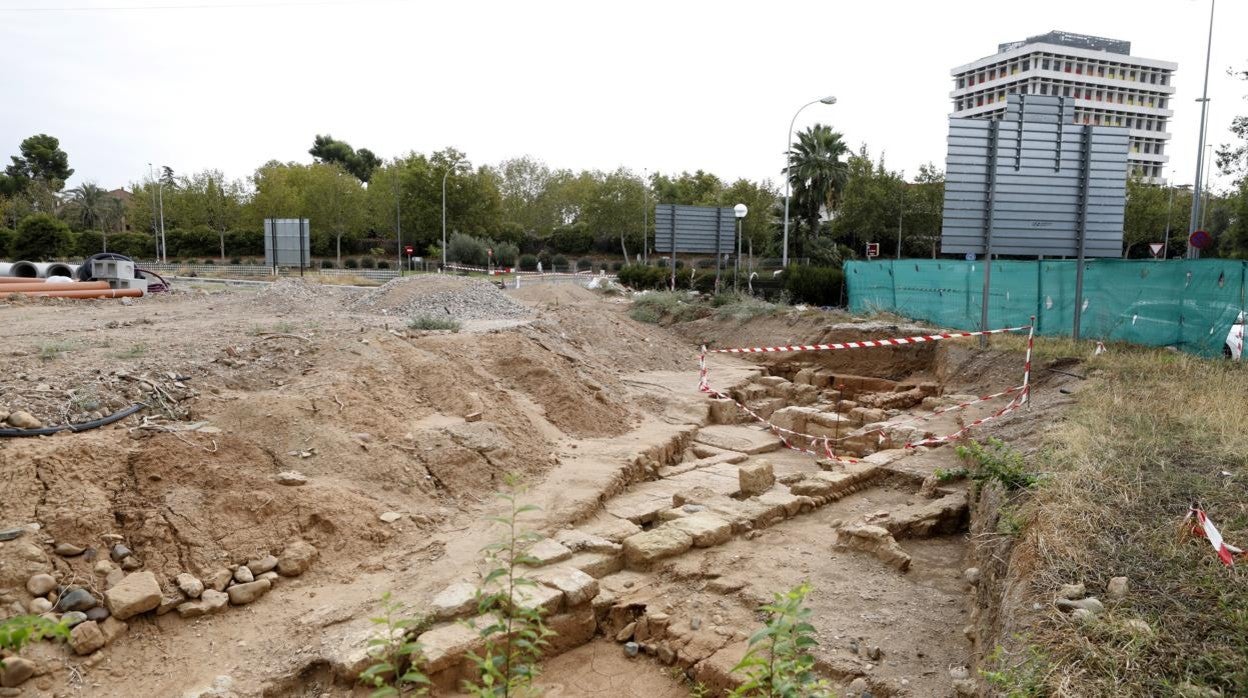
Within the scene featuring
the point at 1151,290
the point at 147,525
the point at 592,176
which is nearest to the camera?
the point at 147,525

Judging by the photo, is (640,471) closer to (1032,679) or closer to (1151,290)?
(1032,679)

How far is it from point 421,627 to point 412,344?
260 inches

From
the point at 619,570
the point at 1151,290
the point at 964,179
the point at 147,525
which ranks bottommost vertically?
the point at 619,570

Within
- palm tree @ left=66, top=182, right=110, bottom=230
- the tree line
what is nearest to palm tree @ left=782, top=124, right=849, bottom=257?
the tree line

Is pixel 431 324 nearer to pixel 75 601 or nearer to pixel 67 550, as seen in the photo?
pixel 67 550

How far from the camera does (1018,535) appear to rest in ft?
18.0

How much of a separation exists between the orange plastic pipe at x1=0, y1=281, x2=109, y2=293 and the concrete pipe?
4.34m

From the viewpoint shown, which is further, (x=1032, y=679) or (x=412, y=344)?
(x=412, y=344)

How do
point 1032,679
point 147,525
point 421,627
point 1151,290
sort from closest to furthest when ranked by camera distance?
point 1032,679, point 421,627, point 147,525, point 1151,290

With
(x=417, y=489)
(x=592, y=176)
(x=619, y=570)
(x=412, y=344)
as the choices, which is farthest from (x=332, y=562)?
(x=592, y=176)

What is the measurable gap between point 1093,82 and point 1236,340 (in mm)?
84162

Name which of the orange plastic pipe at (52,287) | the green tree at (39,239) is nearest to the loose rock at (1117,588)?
the orange plastic pipe at (52,287)

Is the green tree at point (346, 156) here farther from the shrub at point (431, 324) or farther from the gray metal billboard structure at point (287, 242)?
the shrub at point (431, 324)

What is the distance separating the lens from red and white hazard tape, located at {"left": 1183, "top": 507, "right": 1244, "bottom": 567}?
4.04m
